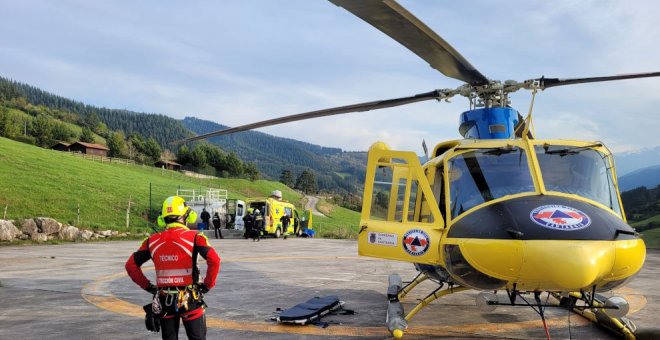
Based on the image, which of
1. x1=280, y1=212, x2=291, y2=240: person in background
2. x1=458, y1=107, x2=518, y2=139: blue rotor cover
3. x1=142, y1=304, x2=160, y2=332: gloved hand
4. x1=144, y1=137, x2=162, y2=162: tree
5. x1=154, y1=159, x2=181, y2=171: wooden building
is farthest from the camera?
x1=144, y1=137, x2=162, y2=162: tree

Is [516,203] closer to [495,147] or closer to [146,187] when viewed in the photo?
[495,147]

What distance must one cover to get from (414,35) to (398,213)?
2569 millimetres

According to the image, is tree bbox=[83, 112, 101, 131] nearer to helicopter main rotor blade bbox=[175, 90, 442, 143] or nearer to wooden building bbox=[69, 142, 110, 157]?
wooden building bbox=[69, 142, 110, 157]

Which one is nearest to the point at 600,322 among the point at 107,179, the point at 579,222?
the point at 579,222

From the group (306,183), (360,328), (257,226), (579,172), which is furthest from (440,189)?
(306,183)

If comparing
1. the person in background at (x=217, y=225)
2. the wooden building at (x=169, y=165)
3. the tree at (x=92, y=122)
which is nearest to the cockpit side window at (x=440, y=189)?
the person in background at (x=217, y=225)

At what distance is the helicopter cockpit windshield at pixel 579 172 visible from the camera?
17.5 ft

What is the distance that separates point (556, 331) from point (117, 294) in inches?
313

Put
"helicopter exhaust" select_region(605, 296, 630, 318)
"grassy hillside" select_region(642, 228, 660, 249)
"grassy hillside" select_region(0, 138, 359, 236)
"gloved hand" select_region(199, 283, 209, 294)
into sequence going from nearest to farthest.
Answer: "gloved hand" select_region(199, 283, 209, 294) → "helicopter exhaust" select_region(605, 296, 630, 318) → "grassy hillside" select_region(642, 228, 660, 249) → "grassy hillside" select_region(0, 138, 359, 236)

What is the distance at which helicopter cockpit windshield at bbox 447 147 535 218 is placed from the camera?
17.4ft

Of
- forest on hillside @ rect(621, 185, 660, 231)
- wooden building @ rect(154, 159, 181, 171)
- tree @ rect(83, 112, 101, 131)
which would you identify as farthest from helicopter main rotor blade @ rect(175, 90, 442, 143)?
tree @ rect(83, 112, 101, 131)

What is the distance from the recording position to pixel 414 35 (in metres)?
5.38

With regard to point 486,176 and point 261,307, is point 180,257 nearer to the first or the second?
point 486,176

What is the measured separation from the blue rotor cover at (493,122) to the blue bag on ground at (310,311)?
3.66m
